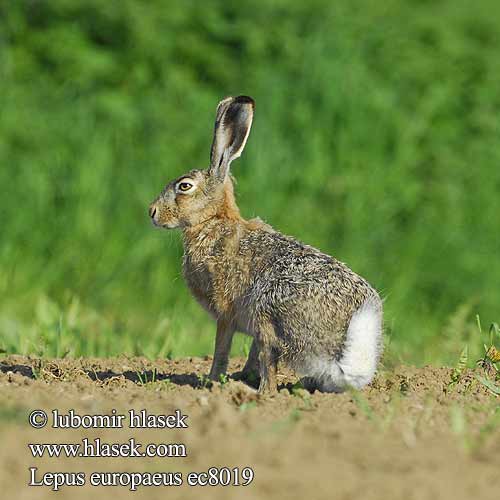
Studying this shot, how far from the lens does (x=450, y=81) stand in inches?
455

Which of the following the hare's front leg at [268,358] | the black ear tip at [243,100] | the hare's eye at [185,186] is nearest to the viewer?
the hare's front leg at [268,358]

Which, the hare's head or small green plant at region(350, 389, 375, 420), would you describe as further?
the hare's head

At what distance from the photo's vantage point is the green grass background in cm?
898

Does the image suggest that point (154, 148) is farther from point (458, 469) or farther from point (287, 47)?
point (458, 469)

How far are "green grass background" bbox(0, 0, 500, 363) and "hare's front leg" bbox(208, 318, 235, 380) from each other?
1440 mm

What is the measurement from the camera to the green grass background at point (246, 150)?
8984mm

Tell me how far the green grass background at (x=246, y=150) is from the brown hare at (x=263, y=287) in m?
1.29

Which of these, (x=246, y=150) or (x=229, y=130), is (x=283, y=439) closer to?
(x=229, y=130)

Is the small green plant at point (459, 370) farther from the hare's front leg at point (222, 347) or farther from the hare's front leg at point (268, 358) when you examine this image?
the hare's front leg at point (222, 347)

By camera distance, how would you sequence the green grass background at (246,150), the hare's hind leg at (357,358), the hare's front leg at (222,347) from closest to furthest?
the hare's hind leg at (357,358)
the hare's front leg at (222,347)
the green grass background at (246,150)

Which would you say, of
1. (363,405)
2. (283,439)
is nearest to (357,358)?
(363,405)

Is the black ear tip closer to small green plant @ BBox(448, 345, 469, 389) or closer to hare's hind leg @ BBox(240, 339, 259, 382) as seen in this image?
hare's hind leg @ BBox(240, 339, 259, 382)

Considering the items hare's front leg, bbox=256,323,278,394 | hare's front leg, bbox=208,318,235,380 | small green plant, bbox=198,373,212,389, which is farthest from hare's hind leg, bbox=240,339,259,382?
hare's front leg, bbox=256,323,278,394

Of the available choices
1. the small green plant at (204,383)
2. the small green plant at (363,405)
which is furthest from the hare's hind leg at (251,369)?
the small green plant at (363,405)
